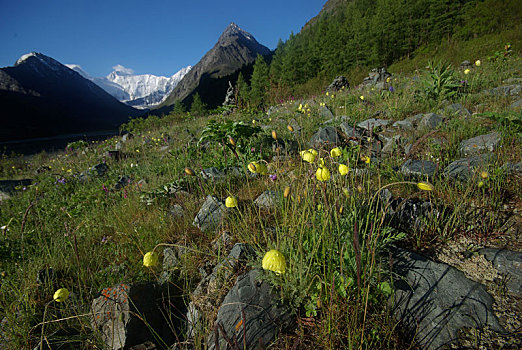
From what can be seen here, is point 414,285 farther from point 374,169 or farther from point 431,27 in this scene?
→ point 431,27

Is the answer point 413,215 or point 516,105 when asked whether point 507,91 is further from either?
point 413,215

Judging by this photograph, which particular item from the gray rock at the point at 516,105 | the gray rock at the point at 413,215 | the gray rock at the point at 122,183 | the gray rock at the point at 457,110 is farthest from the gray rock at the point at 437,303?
the gray rock at the point at 122,183

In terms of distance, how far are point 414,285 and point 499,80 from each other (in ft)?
21.8

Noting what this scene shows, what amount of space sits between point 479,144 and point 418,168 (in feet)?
3.17

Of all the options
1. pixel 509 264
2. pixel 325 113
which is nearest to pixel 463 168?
pixel 509 264

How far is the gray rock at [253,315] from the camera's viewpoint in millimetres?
1136

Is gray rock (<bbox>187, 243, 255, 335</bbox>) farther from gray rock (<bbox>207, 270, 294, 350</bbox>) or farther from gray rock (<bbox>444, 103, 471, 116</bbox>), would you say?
gray rock (<bbox>444, 103, 471, 116</bbox>)

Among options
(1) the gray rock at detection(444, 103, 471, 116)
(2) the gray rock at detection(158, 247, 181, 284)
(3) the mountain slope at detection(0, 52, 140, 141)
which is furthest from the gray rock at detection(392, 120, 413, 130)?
(3) the mountain slope at detection(0, 52, 140, 141)

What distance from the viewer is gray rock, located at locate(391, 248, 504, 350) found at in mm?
1068

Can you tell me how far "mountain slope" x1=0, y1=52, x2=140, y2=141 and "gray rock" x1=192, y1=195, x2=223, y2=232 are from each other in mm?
63991

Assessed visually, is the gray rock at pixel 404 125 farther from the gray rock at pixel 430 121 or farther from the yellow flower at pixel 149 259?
the yellow flower at pixel 149 259

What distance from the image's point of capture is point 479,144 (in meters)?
2.56

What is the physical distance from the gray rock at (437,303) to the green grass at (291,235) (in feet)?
0.42

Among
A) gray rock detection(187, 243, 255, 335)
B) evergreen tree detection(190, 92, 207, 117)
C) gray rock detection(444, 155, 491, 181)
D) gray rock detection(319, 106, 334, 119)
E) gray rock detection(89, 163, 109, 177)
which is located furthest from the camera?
evergreen tree detection(190, 92, 207, 117)
